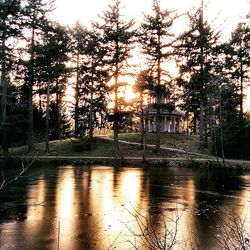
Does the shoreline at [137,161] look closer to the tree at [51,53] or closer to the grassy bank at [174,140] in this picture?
the tree at [51,53]

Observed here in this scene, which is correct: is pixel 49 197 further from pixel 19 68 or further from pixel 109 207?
pixel 19 68

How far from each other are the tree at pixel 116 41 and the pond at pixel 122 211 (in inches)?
639

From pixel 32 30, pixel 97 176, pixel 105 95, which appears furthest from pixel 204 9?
pixel 97 176

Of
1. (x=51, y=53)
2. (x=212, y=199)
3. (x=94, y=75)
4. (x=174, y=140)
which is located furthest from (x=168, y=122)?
(x=212, y=199)

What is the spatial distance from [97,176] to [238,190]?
9909 mm

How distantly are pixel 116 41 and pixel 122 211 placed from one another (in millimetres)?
28544

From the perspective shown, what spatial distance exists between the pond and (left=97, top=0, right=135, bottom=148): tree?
53.3 feet

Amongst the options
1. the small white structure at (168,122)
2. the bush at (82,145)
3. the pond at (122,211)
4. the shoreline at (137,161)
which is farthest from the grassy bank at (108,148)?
the pond at (122,211)

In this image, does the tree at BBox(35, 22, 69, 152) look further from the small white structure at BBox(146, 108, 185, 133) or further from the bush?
the small white structure at BBox(146, 108, 185, 133)

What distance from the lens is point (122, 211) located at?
14547mm

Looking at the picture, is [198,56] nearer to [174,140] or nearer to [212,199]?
[174,140]

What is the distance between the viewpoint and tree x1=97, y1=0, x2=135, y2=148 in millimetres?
39781

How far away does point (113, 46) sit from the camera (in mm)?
40625

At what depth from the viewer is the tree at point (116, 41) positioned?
39781 mm
